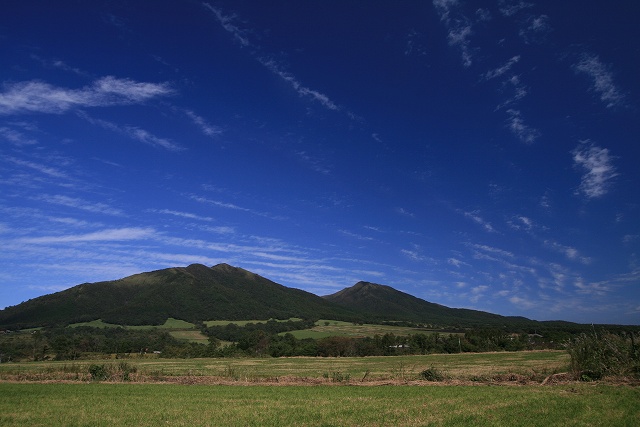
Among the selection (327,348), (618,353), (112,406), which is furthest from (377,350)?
(112,406)

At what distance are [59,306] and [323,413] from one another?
8391 inches

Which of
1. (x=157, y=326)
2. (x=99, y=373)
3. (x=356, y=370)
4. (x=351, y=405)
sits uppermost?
(x=157, y=326)

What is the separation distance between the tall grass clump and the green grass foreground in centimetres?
440

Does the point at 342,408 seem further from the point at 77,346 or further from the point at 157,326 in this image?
the point at 157,326

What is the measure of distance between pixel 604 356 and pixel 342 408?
19.6m

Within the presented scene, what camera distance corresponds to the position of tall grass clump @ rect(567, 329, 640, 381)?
2694 centimetres

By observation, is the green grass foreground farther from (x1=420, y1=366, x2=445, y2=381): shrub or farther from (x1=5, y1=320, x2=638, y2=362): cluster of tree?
(x1=5, y1=320, x2=638, y2=362): cluster of tree

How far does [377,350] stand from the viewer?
107562mm

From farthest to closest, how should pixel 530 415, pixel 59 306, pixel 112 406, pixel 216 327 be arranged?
pixel 59 306, pixel 216 327, pixel 112 406, pixel 530 415

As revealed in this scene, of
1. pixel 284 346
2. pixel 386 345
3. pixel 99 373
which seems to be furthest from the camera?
pixel 386 345

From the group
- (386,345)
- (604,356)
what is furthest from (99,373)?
(386,345)

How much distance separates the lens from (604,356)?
2797 cm

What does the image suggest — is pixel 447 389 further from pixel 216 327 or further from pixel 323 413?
pixel 216 327

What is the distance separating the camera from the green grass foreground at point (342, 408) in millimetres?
16203
